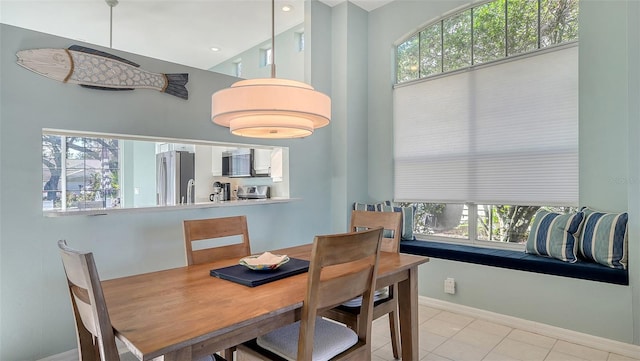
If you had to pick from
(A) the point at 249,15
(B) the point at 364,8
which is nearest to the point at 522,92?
(B) the point at 364,8

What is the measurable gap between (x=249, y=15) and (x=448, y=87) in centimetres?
253

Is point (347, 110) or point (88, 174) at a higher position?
point (347, 110)

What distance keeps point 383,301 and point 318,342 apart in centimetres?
78

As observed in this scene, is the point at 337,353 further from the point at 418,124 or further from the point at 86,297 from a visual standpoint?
the point at 418,124

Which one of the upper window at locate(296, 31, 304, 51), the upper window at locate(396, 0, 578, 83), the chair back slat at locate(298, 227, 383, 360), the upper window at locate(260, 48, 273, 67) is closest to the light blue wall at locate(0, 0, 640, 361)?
the upper window at locate(396, 0, 578, 83)

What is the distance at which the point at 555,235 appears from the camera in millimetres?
2783

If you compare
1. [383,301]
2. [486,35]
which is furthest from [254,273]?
[486,35]

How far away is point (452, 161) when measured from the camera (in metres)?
3.62

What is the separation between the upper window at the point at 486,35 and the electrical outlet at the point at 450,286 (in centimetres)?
212

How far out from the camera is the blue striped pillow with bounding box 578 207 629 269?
8.17 feet

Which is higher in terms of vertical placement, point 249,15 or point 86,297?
point 249,15

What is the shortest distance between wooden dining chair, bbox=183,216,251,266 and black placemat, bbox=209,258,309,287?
1.01ft

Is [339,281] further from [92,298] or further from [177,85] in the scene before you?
[177,85]

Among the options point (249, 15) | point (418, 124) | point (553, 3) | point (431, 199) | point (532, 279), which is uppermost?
point (249, 15)
